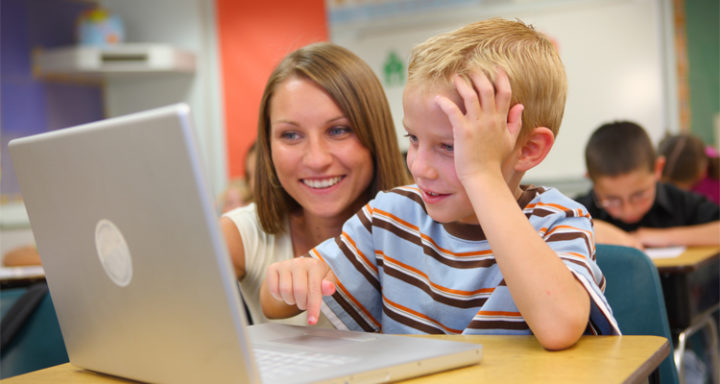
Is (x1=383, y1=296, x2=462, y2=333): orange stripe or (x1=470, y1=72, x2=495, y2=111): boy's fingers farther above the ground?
(x1=470, y1=72, x2=495, y2=111): boy's fingers

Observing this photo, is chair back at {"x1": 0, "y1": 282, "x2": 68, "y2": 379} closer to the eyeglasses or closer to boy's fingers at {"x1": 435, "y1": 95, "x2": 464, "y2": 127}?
boy's fingers at {"x1": 435, "y1": 95, "x2": 464, "y2": 127}

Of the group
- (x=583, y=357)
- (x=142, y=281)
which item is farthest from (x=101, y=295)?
(x=583, y=357)

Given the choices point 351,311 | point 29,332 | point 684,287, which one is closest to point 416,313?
point 351,311

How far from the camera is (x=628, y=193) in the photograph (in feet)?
8.27

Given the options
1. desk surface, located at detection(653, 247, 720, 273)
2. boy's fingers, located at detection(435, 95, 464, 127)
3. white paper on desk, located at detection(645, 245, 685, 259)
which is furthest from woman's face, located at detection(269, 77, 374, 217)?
white paper on desk, located at detection(645, 245, 685, 259)

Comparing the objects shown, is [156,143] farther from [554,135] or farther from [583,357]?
[554,135]

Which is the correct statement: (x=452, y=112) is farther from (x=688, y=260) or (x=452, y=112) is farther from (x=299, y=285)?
(x=688, y=260)

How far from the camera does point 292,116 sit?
1.40m

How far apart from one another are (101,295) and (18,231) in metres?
3.79

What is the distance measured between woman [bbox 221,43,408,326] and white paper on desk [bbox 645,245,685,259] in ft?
3.39

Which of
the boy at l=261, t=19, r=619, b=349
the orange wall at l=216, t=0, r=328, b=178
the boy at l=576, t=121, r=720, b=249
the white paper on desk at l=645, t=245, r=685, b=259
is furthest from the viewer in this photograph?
the orange wall at l=216, t=0, r=328, b=178

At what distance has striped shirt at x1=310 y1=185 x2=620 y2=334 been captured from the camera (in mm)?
895

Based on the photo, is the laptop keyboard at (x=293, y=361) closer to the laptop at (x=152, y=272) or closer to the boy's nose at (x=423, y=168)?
the laptop at (x=152, y=272)

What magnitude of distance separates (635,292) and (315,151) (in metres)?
0.61
